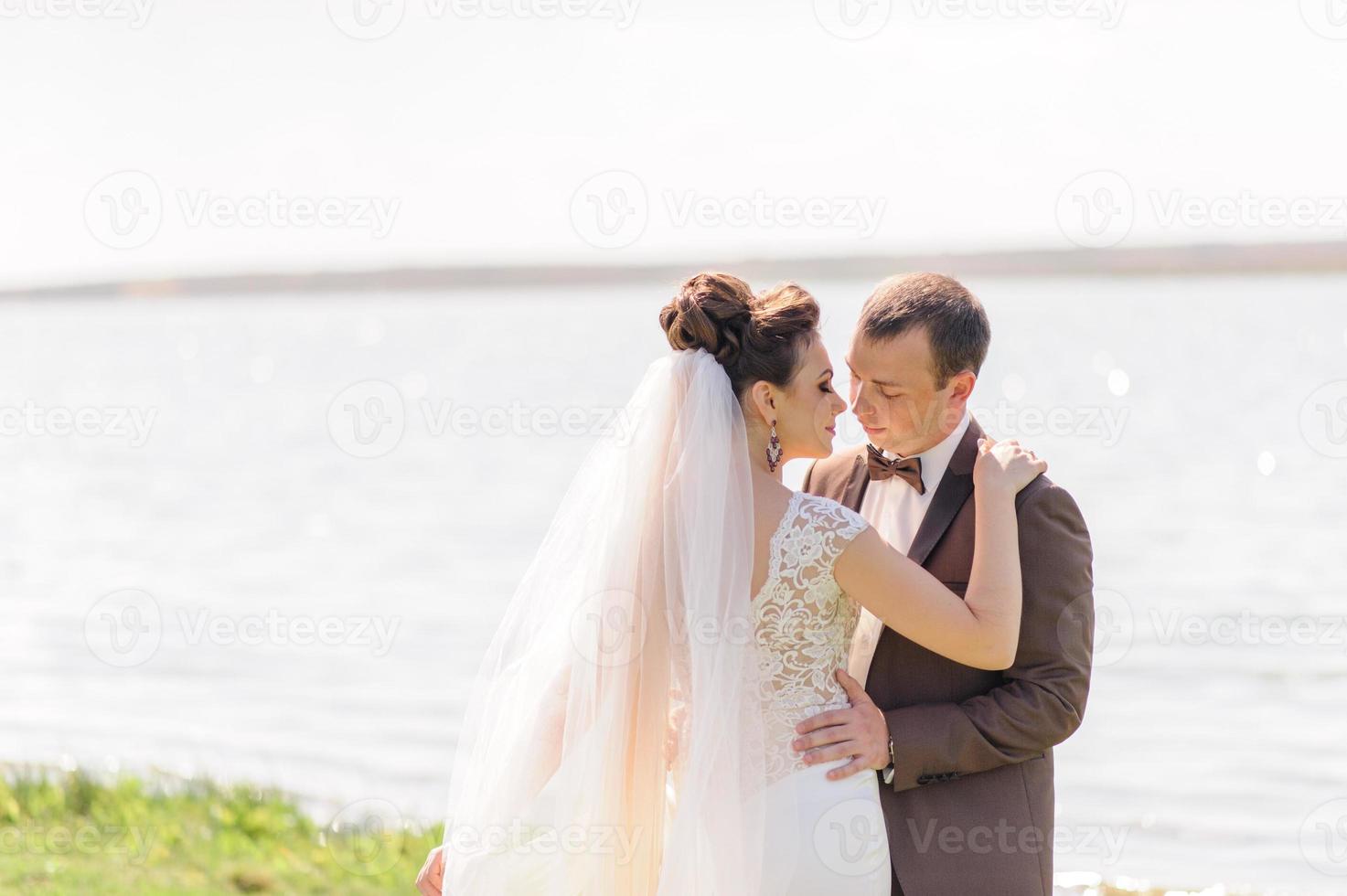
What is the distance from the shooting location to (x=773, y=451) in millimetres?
3441

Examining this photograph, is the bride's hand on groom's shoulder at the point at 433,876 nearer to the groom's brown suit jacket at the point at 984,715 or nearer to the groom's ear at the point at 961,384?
the groom's brown suit jacket at the point at 984,715

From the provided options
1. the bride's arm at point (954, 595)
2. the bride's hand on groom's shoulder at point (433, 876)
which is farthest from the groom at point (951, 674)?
the bride's hand on groom's shoulder at point (433, 876)

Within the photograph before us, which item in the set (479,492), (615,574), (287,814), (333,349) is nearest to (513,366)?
(333,349)

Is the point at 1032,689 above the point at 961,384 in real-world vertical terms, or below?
below

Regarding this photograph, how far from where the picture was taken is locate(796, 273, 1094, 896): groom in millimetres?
3402

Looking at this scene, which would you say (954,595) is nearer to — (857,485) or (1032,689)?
(1032,689)

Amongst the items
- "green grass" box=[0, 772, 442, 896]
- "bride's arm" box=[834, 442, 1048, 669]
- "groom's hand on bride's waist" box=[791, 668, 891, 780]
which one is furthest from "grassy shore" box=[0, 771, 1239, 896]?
"bride's arm" box=[834, 442, 1048, 669]

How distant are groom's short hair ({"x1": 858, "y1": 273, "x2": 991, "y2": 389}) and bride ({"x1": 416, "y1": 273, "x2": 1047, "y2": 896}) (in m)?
0.25

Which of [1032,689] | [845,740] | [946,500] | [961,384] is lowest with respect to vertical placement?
[845,740]

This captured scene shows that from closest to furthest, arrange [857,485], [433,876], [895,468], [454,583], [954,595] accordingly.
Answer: [954,595], [433,876], [895,468], [857,485], [454,583]

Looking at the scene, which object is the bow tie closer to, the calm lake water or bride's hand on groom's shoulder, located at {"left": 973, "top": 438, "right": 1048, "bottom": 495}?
bride's hand on groom's shoulder, located at {"left": 973, "top": 438, "right": 1048, "bottom": 495}

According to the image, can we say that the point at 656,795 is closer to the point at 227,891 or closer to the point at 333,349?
the point at 227,891

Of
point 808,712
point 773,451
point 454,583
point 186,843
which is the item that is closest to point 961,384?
point 773,451

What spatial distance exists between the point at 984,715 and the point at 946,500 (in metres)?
0.56
